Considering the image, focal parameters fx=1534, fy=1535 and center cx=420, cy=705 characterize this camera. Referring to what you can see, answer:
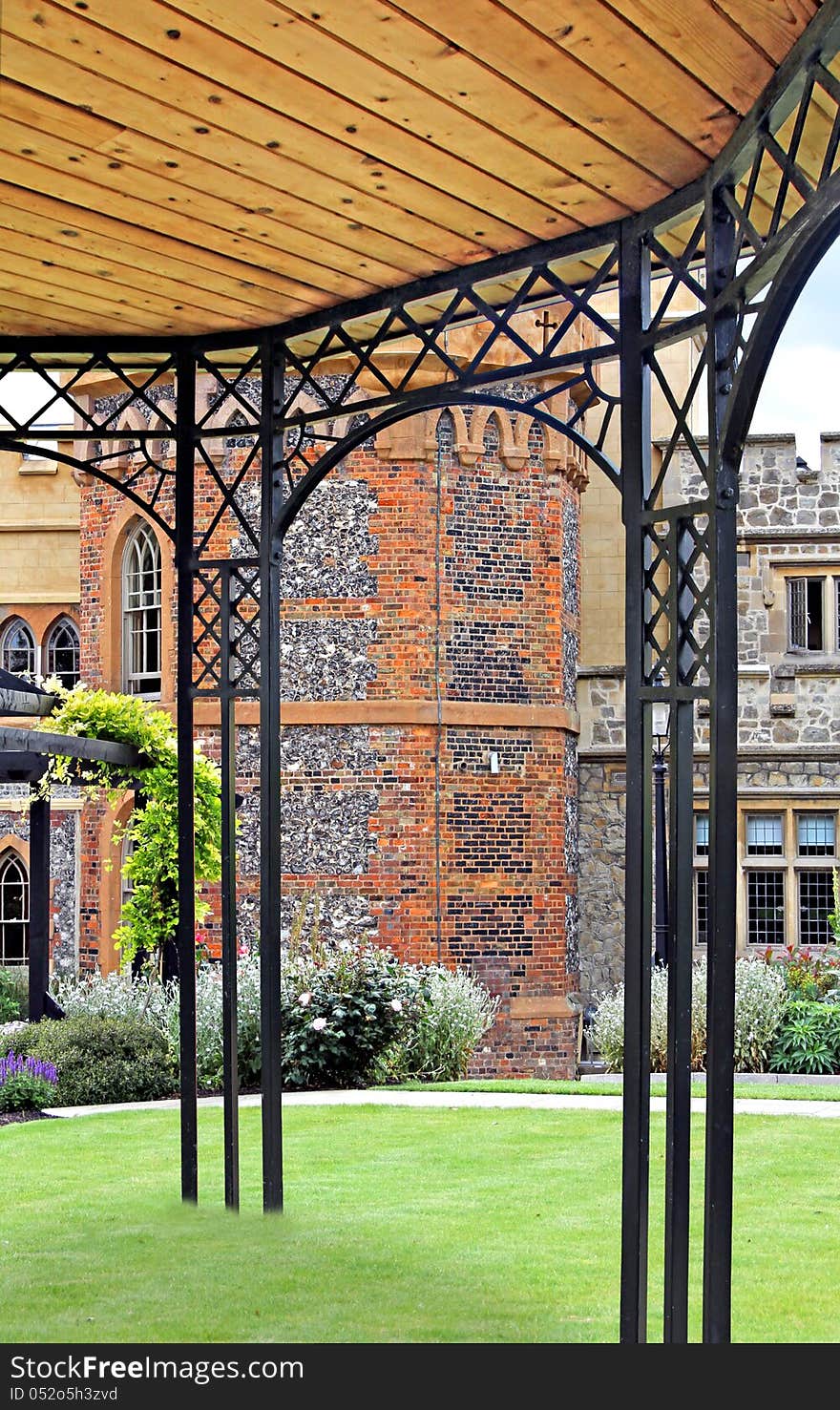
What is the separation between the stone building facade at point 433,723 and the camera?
52.9 ft

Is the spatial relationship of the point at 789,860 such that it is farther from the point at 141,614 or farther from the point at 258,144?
the point at 258,144

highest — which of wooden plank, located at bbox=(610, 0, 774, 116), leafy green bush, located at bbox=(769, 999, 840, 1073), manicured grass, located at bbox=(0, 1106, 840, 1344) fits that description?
wooden plank, located at bbox=(610, 0, 774, 116)

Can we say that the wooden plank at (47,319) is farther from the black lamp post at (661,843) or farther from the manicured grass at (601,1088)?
the black lamp post at (661,843)

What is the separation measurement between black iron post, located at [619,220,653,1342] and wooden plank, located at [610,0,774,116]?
0.95 metres

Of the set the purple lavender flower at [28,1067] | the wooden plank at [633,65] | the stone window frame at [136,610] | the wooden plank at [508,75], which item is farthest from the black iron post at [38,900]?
the wooden plank at [633,65]

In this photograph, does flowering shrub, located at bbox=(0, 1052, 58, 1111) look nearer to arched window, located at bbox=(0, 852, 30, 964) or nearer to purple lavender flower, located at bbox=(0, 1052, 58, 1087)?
purple lavender flower, located at bbox=(0, 1052, 58, 1087)

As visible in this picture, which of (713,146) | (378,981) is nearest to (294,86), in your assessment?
(713,146)

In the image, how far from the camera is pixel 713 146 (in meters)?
4.71

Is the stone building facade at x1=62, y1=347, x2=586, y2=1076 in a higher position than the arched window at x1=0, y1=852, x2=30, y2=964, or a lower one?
higher

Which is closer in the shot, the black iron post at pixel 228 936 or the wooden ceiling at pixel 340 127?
the wooden ceiling at pixel 340 127

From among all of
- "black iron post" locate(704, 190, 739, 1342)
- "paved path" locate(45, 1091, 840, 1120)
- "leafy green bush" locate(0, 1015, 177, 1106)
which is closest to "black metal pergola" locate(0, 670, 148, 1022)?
"leafy green bush" locate(0, 1015, 177, 1106)

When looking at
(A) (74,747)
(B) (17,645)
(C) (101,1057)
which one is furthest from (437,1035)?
(B) (17,645)

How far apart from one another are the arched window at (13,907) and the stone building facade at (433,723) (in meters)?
4.81

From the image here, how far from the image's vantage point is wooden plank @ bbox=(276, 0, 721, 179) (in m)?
3.97
